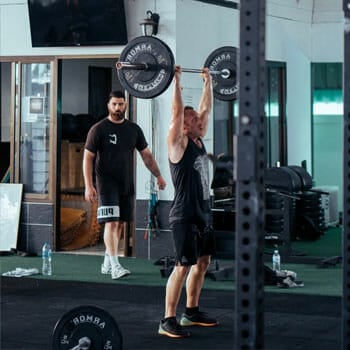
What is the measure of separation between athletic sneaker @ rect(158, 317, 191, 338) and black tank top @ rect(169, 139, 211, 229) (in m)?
0.62

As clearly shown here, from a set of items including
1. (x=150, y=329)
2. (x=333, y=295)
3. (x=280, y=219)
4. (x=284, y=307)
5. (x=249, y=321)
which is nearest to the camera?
(x=249, y=321)

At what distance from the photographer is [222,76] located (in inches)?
317

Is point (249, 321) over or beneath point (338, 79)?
beneath

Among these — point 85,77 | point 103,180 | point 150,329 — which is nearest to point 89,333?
point 150,329

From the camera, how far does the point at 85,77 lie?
11836 millimetres

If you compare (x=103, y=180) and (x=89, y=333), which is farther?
(x=103, y=180)

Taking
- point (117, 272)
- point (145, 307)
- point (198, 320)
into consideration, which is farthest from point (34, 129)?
point (198, 320)

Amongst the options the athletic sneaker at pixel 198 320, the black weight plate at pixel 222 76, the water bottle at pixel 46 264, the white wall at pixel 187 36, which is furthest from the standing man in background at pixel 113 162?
the athletic sneaker at pixel 198 320

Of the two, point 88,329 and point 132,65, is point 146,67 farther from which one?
point 88,329

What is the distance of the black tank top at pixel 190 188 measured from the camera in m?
5.82

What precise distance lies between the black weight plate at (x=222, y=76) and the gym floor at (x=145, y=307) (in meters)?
1.60

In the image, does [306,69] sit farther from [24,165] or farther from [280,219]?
[24,165]

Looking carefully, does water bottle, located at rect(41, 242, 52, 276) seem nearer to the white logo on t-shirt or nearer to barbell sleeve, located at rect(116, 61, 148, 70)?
the white logo on t-shirt

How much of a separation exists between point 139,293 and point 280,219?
261 centimetres
